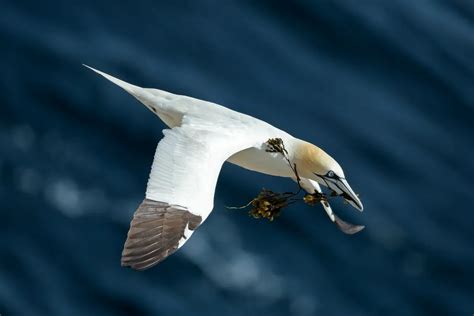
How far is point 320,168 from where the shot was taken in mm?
13172

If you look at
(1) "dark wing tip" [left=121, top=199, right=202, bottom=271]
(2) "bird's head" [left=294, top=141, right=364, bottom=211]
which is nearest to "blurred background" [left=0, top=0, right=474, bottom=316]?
(2) "bird's head" [left=294, top=141, right=364, bottom=211]

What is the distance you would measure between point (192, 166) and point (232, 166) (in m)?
6.39

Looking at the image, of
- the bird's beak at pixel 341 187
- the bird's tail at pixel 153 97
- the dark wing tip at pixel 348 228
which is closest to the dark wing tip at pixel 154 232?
the bird's beak at pixel 341 187

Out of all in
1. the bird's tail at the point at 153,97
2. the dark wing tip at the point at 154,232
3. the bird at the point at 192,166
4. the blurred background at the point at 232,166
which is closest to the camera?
the dark wing tip at the point at 154,232

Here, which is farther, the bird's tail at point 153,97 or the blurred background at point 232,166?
the blurred background at point 232,166

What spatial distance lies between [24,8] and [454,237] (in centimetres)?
734

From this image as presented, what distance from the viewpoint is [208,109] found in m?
13.4

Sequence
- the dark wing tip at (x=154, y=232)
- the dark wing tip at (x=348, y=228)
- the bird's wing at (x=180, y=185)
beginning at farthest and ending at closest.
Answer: the dark wing tip at (x=348, y=228) < the bird's wing at (x=180, y=185) < the dark wing tip at (x=154, y=232)

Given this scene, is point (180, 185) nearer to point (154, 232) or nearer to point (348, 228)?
point (154, 232)

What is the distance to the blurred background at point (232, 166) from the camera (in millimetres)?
17141

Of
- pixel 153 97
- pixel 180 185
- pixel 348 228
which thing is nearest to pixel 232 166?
pixel 153 97

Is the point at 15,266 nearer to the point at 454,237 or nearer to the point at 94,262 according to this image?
the point at 94,262

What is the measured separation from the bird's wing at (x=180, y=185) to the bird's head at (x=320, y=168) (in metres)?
0.46

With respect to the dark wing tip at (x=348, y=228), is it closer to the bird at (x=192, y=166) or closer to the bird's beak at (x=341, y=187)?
the bird at (x=192, y=166)
